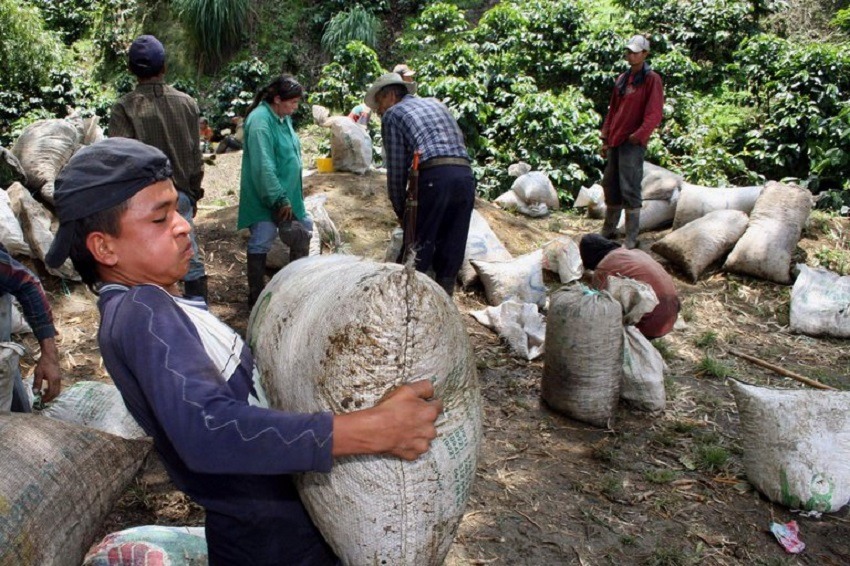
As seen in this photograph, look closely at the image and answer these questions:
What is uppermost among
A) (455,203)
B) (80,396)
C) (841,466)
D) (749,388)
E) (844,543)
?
(455,203)

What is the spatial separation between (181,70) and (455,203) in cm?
1110

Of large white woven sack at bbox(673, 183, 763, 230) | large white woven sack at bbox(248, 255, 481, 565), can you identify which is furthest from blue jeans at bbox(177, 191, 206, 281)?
large white woven sack at bbox(673, 183, 763, 230)

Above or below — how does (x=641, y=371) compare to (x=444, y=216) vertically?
below

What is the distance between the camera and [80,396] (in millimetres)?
2789

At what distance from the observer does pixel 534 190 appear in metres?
7.80

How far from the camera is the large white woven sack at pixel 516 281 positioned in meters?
5.17

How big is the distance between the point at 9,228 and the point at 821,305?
590 centimetres

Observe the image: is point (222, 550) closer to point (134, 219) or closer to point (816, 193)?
point (134, 219)

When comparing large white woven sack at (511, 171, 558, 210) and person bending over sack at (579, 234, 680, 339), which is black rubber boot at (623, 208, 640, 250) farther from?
person bending over sack at (579, 234, 680, 339)

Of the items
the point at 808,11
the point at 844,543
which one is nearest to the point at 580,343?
the point at 844,543

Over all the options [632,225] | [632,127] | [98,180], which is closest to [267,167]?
[98,180]

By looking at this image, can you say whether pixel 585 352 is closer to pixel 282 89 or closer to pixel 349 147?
pixel 282 89

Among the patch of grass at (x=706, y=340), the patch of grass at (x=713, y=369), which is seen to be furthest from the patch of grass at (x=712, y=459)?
the patch of grass at (x=706, y=340)

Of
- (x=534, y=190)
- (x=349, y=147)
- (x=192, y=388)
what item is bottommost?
(x=534, y=190)
